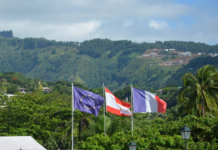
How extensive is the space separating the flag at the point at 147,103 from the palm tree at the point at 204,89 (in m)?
5.84

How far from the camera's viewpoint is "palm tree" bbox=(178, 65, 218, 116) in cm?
3356

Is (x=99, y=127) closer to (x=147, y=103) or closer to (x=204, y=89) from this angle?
(x=147, y=103)

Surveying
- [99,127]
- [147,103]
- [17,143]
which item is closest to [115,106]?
[147,103]

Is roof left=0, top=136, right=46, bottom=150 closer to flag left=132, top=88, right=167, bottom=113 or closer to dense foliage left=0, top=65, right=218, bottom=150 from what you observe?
dense foliage left=0, top=65, right=218, bottom=150

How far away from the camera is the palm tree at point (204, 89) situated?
33562 mm

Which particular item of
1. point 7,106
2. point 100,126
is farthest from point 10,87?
point 100,126

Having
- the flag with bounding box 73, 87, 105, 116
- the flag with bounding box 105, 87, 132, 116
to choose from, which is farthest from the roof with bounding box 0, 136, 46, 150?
the flag with bounding box 105, 87, 132, 116

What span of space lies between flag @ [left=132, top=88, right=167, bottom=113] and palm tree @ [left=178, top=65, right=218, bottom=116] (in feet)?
19.2

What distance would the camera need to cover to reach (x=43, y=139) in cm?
4538

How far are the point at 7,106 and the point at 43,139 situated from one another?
576 cm

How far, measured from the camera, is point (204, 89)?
113ft

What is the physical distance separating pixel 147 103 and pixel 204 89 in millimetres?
7567

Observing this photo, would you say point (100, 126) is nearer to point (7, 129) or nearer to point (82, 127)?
point (82, 127)

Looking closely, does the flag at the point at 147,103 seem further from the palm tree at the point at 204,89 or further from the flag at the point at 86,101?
the palm tree at the point at 204,89
